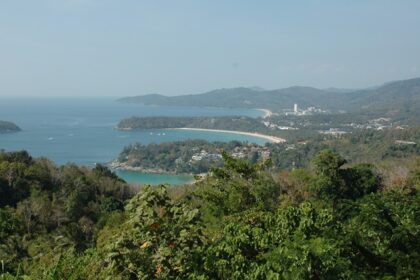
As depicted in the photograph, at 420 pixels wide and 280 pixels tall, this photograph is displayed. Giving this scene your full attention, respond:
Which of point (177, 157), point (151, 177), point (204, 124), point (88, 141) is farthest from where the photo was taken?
point (204, 124)

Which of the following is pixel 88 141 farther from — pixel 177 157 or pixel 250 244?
pixel 250 244

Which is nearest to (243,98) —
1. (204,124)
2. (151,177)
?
(204,124)

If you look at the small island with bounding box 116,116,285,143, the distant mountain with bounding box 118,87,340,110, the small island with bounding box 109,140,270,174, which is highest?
the distant mountain with bounding box 118,87,340,110

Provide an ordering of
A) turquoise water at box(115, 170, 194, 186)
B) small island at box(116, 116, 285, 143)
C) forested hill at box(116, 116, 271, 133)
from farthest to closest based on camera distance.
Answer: forested hill at box(116, 116, 271, 133) → small island at box(116, 116, 285, 143) → turquoise water at box(115, 170, 194, 186)

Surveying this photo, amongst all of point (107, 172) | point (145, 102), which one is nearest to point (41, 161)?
point (107, 172)

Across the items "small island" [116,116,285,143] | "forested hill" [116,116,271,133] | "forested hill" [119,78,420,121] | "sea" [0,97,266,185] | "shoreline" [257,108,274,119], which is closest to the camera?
"sea" [0,97,266,185]

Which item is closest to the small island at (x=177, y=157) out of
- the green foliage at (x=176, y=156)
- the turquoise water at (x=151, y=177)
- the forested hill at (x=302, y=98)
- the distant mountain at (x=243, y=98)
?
the green foliage at (x=176, y=156)

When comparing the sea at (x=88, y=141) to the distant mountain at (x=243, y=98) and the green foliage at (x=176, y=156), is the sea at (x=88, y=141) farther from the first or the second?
the distant mountain at (x=243, y=98)

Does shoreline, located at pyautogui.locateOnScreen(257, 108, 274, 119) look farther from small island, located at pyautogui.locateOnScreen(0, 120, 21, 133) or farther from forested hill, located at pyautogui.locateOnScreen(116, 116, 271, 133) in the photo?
small island, located at pyautogui.locateOnScreen(0, 120, 21, 133)

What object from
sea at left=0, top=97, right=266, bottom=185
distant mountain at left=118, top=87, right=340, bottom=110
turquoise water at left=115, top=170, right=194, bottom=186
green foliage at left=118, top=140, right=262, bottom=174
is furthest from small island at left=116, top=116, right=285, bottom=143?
distant mountain at left=118, top=87, right=340, bottom=110
